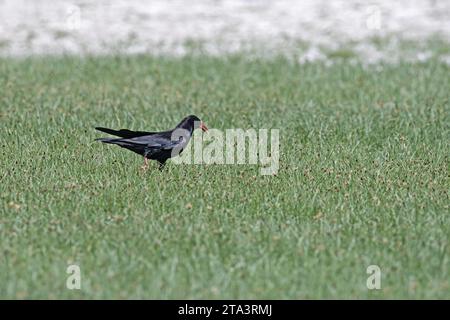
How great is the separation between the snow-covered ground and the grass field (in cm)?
358

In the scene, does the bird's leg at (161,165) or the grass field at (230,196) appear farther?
the bird's leg at (161,165)

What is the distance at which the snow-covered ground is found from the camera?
17781mm

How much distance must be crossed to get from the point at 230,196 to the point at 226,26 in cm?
1252

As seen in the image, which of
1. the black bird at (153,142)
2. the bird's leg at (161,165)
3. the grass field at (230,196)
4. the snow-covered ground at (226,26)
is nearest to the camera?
the grass field at (230,196)

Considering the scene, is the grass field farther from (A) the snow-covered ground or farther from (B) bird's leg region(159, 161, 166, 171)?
(A) the snow-covered ground

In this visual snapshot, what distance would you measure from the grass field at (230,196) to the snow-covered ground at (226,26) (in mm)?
3575

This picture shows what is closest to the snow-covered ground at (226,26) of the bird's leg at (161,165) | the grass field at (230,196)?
the grass field at (230,196)

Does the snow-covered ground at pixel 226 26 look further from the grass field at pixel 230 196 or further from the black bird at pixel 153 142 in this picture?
the black bird at pixel 153 142

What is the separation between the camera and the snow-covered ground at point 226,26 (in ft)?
58.3

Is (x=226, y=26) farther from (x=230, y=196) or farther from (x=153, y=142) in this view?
(x=230, y=196)

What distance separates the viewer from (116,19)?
21.7 metres

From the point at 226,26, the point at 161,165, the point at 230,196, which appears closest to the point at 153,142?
the point at 161,165

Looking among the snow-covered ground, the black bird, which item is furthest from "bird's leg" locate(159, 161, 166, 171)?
the snow-covered ground

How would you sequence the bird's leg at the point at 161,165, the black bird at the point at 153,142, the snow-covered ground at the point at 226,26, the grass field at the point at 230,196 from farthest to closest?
the snow-covered ground at the point at 226,26
the bird's leg at the point at 161,165
the black bird at the point at 153,142
the grass field at the point at 230,196
